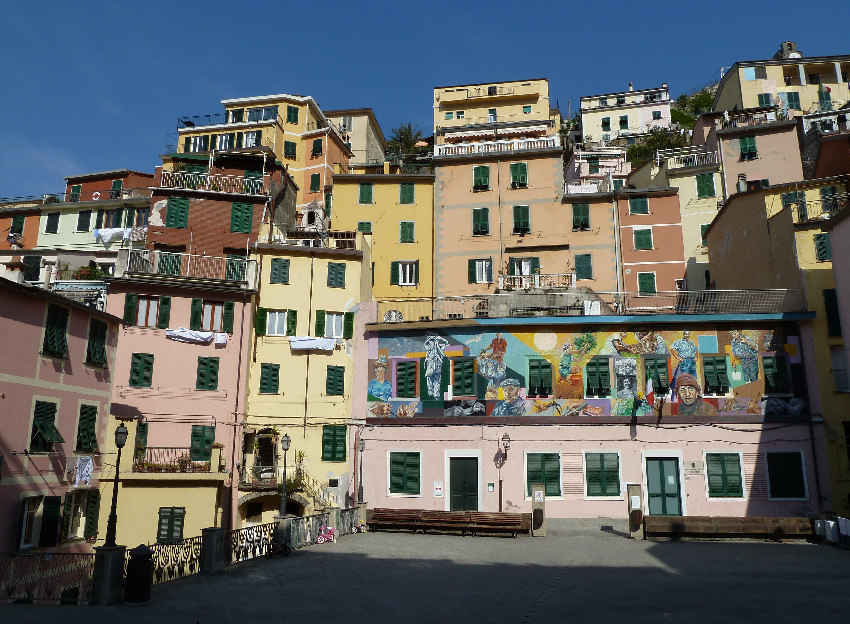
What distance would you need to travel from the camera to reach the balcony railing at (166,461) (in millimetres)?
27281

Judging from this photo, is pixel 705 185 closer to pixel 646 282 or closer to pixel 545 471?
pixel 646 282

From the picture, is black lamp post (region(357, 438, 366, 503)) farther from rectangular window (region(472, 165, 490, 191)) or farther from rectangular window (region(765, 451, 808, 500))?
rectangular window (region(472, 165, 490, 191))

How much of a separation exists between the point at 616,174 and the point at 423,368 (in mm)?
32530

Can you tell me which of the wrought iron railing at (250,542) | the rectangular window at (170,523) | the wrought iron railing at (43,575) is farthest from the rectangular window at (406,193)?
the wrought iron railing at (43,575)

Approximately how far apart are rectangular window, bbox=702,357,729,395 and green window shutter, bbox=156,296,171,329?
2392 cm

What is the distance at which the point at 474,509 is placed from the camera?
27125 millimetres

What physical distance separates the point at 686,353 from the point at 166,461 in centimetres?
2248

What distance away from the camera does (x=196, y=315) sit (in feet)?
104

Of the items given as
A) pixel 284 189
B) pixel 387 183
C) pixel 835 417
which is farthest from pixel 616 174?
pixel 835 417

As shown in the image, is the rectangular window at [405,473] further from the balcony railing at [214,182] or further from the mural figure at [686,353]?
the balcony railing at [214,182]

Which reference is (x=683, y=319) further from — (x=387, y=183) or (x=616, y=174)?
(x=616, y=174)

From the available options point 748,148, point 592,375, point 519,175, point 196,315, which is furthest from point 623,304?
point 196,315

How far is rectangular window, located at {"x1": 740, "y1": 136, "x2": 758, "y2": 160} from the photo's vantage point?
43.8 metres

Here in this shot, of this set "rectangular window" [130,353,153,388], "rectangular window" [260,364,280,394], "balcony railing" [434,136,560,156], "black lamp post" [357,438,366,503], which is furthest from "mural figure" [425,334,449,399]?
"balcony railing" [434,136,560,156]
